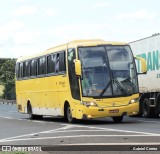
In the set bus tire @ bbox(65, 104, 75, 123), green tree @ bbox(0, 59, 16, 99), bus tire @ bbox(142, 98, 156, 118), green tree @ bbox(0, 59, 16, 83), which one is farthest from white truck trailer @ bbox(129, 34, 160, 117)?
green tree @ bbox(0, 59, 16, 83)

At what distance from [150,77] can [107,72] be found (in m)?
5.67

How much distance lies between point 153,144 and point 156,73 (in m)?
13.8

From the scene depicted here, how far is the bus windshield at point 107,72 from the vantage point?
23219 mm

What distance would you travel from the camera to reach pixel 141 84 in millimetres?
29828

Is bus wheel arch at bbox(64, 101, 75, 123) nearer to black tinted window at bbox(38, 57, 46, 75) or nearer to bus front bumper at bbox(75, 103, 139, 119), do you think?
bus front bumper at bbox(75, 103, 139, 119)

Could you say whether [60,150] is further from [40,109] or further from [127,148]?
[40,109]

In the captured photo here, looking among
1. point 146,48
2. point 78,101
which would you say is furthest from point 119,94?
point 146,48

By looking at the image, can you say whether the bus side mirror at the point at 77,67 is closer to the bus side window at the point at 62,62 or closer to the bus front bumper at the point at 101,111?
the bus front bumper at the point at 101,111

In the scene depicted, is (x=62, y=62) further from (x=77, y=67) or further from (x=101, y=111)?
(x=101, y=111)

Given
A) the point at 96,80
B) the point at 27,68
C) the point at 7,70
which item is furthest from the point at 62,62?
the point at 7,70

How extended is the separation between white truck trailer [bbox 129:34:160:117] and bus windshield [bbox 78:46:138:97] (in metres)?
4.05

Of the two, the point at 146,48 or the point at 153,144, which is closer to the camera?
the point at 153,144

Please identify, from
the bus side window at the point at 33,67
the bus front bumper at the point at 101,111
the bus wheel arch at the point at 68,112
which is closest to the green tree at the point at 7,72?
the bus side window at the point at 33,67

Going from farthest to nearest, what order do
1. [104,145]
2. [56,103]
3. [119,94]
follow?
[56,103]
[119,94]
[104,145]
